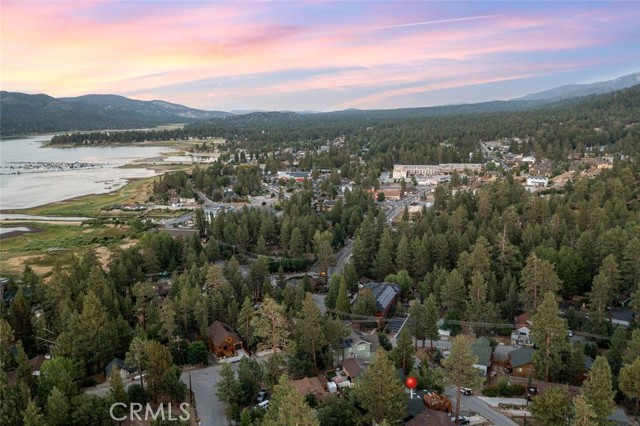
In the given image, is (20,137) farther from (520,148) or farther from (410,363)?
(410,363)

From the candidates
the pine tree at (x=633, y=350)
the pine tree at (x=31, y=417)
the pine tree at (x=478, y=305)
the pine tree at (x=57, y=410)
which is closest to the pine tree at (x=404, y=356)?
the pine tree at (x=478, y=305)

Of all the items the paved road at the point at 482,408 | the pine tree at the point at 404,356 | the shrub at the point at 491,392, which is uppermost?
the pine tree at the point at 404,356

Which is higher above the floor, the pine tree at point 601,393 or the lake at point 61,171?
the lake at point 61,171

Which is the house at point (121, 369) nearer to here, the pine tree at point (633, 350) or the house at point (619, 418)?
the house at point (619, 418)

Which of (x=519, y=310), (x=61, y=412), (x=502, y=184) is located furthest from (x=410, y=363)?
(x=502, y=184)

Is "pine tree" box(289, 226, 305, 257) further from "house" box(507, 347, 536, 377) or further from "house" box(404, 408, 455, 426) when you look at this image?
"house" box(404, 408, 455, 426)

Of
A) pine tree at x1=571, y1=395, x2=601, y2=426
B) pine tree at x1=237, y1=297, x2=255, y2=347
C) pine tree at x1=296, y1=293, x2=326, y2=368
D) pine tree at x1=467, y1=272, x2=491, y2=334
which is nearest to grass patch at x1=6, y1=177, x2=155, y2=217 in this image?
pine tree at x1=237, y1=297, x2=255, y2=347
